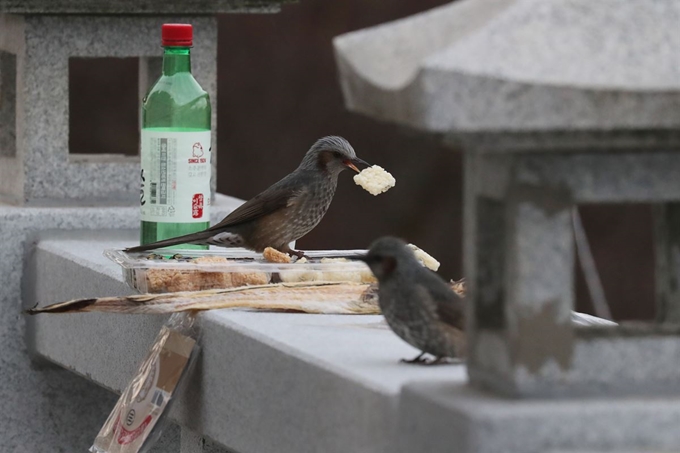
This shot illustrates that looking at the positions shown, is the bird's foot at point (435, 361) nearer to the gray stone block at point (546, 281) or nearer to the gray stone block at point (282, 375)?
the gray stone block at point (282, 375)

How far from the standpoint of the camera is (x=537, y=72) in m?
1.95

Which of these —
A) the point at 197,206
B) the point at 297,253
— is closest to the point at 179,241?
the point at 197,206

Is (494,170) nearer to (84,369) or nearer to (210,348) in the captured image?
(210,348)

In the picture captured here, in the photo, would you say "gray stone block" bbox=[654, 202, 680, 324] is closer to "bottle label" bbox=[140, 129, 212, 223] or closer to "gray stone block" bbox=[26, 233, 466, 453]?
"gray stone block" bbox=[26, 233, 466, 453]

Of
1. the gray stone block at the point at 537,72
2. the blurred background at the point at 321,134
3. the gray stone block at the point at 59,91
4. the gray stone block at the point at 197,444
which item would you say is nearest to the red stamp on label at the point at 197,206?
the gray stone block at the point at 197,444

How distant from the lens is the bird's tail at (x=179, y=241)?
365 cm

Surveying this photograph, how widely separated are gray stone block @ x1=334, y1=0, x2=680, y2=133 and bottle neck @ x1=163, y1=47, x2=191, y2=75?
73.2 inches

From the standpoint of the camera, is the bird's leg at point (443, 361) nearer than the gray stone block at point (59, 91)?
Yes

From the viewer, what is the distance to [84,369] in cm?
Answer: 407

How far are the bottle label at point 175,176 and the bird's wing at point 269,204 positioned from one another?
0.32 ft

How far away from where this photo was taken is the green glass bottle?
3.79 metres

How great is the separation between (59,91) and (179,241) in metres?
1.22

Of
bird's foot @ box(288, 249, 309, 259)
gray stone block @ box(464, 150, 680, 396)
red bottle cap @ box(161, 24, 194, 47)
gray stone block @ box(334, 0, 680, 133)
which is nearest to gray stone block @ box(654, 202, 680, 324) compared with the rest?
gray stone block @ box(464, 150, 680, 396)

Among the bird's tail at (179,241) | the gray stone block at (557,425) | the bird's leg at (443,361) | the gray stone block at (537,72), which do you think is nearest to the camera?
the gray stone block at (537,72)
